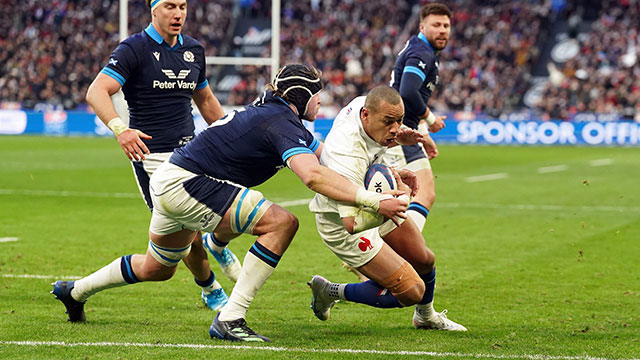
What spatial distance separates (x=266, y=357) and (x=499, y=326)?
198 cm

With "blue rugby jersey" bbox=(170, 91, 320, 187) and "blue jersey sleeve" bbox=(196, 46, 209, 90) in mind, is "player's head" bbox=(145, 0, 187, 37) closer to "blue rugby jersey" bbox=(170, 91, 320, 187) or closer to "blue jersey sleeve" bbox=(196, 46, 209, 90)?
"blue jersey sleeve" bbox=(196, 46, 209, 90)

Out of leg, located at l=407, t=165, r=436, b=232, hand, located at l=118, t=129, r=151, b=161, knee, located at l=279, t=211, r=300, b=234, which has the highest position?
hand, located at l=118, t=129, r=151, b=161

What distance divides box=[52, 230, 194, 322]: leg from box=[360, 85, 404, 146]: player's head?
146cm

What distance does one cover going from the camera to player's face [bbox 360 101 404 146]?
219 inches

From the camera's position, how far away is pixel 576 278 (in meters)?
8.52

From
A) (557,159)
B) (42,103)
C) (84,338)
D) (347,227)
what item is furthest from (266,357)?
(42,103)

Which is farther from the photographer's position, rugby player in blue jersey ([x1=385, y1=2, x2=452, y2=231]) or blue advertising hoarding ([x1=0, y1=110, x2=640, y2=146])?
blue advertising hoarding ([x1=0, y1=110, x2=640, y2=146])

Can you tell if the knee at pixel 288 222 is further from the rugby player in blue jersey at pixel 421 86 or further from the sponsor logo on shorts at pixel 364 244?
the rugby player in blue jersey at pixel 421 86

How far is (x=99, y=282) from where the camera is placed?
20.5 feet

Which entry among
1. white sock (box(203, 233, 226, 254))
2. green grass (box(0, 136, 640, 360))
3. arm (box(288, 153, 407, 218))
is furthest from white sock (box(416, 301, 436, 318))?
white sock (box(203, 233, 226, 254))

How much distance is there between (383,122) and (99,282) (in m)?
2.34

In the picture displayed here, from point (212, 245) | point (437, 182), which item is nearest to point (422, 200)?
point (212, 245)

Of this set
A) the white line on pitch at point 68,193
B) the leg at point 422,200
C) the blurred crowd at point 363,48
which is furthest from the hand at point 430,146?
the blurred crowd at point 363,48

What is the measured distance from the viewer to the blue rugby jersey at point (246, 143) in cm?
560
